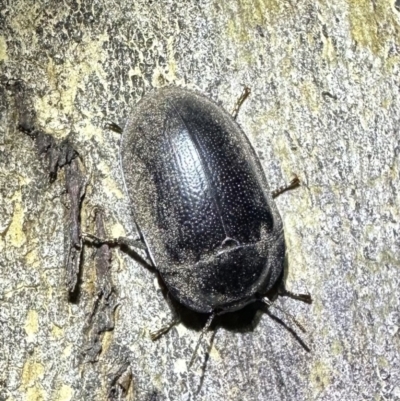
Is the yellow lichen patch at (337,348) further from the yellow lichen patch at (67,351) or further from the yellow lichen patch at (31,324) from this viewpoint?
the yellow lichen patch at (31,324)

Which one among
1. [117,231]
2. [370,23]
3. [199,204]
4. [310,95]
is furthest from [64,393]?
[370,23]

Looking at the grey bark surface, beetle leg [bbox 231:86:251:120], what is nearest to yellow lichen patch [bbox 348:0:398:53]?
the grey bark surface

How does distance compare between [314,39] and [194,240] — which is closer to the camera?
[194,240]

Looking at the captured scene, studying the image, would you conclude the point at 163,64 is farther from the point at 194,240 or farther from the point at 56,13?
the point at 194,240

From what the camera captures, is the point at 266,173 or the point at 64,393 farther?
the point at 266,173

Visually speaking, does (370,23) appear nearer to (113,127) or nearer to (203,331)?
(113,127)

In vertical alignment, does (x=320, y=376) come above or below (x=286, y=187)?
below

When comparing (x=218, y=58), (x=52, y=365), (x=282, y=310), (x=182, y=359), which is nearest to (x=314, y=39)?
(x=218, y=58)
